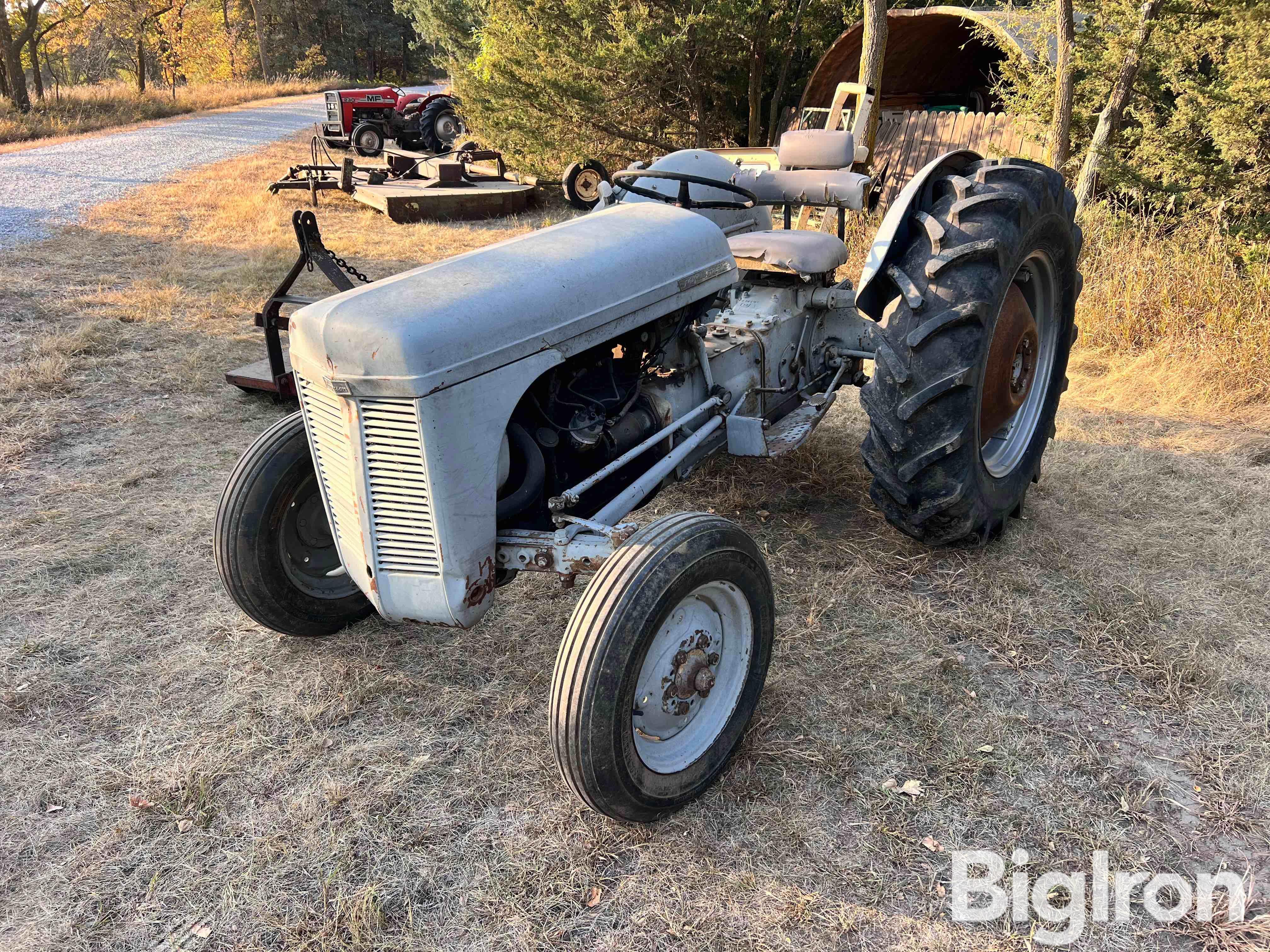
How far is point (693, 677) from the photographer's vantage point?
7.04ft

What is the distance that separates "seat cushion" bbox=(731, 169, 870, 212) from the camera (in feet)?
12.3

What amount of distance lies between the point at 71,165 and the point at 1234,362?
1509 centimetres

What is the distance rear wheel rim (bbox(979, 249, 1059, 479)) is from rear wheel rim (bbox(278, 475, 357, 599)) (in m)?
2.36

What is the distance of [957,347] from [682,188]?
3.99ft

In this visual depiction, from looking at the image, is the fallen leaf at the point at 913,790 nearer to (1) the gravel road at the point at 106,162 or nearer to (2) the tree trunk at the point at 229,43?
(1) the gravel road at the point at 106,162

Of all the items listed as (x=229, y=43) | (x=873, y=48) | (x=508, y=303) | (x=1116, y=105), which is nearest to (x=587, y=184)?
(x=873, y=48)

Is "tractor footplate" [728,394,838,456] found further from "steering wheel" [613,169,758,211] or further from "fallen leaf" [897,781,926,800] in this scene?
"fallen leaf" [897,781,926,800]

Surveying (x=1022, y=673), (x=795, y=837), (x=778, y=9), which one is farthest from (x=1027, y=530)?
(x=778, y=9)

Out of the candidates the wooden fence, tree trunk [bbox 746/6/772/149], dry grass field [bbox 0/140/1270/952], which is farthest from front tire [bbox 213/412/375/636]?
tree trunk [bbox 746/6/772/149]

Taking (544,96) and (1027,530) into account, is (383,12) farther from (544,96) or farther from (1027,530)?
(1027,530)

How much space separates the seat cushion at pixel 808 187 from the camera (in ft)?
12.3

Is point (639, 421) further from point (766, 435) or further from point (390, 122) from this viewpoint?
point (390, 122)

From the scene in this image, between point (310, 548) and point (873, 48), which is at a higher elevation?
point (873, 48)

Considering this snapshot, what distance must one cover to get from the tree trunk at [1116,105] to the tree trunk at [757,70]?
4.44 m
